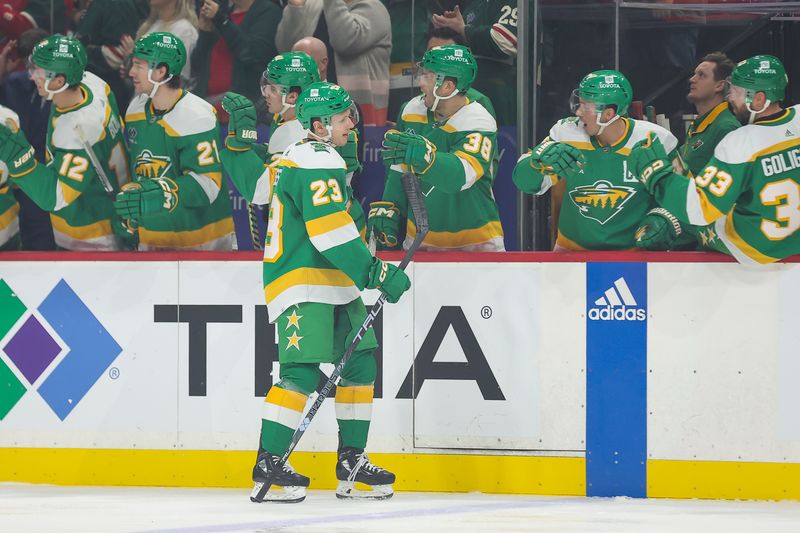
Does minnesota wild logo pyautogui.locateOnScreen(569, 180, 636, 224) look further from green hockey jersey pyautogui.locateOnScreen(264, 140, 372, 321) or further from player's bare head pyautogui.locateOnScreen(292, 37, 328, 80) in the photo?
player's bare head pyautogui.locateOnScreen(292, 37, 328, 80)

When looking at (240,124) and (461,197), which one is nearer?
(240,124)

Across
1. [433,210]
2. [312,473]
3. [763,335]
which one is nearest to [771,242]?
[763,335]

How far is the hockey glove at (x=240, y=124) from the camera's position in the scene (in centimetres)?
560

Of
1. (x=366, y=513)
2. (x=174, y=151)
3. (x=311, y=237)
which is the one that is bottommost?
(x=366, y=513)

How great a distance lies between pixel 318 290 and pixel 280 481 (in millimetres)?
676

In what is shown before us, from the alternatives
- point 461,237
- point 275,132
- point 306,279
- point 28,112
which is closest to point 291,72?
point 275,132

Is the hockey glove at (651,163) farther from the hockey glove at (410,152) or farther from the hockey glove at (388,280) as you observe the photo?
the hockey glove at (388,280)

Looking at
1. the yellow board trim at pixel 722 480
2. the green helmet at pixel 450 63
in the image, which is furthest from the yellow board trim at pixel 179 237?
the yellow board trim at pixel 722 480

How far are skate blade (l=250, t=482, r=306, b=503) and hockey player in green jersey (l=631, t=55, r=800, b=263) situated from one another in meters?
1.66

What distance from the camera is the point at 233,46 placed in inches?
277

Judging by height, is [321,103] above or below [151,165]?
above

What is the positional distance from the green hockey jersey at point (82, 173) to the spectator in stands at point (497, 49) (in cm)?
170

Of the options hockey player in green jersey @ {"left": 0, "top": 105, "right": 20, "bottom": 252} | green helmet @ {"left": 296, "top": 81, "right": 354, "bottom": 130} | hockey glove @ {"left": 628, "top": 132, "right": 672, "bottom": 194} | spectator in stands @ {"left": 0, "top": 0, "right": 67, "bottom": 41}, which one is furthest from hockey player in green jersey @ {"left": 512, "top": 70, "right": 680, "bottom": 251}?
spectator in stands @ {"left": 0, "top": 0, "right": 67, "bottom": 41}

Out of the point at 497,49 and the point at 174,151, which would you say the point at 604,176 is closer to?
the point at 497,49
